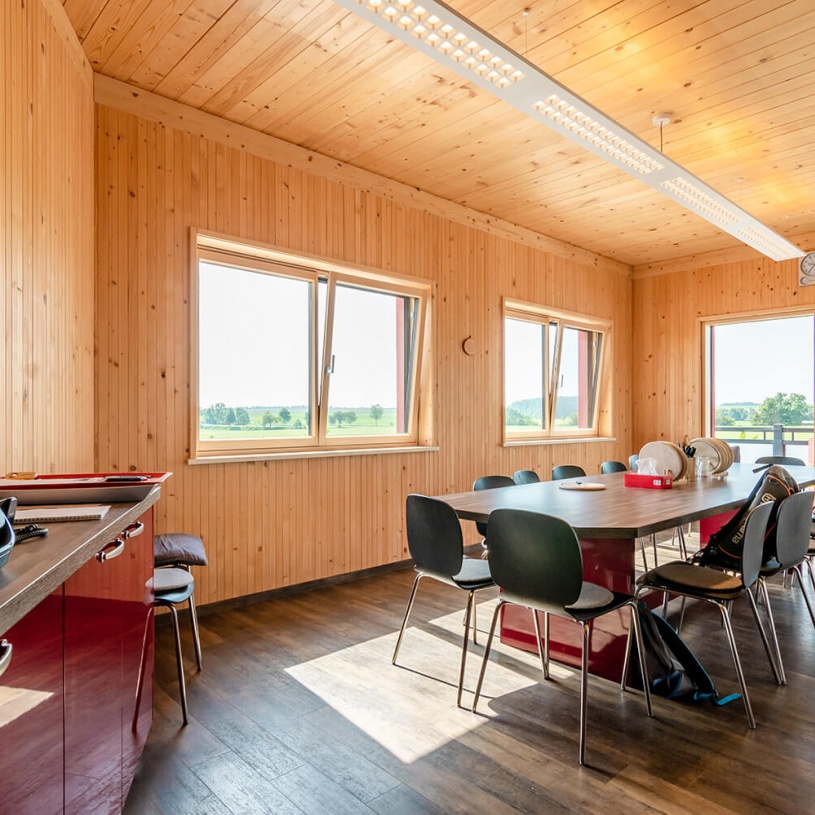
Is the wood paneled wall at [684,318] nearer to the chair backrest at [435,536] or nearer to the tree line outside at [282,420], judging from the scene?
the tree line outside at [282,420]

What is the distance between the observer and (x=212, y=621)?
11.7 feet

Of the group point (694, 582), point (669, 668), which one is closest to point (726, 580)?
point (694, 582)

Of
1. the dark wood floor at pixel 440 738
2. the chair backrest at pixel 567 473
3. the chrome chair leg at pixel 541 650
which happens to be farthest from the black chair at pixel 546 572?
the chair backrest at pixel 567 473

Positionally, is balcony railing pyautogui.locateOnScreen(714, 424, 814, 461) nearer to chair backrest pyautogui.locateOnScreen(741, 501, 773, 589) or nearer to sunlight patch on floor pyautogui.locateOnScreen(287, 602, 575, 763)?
chair backrest pyautogui.locateOnScreen(741, 501, 773, 589)

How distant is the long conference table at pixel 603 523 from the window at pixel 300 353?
159cm

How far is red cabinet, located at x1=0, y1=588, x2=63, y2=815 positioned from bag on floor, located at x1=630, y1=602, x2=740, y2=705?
7.51 ft

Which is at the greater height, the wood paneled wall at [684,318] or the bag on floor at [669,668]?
the wood paneled wall at [684,318]

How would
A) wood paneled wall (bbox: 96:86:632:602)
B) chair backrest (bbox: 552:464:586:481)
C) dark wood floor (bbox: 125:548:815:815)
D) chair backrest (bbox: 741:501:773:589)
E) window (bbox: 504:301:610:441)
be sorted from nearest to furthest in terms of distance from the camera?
dark wood floor (bbox: 125:548:815:815) < chair backrest (bbox: 741:501:773:589) < wood paneled wall (bbox: 96:86:632:602) < chair backrest (bbox: 552:464:586:481) < window (bbox: 504:301:610:441)

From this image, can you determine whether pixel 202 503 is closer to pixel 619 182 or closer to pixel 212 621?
pixel 212 621

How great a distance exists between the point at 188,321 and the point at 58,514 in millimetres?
2349

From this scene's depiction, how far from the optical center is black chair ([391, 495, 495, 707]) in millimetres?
2645

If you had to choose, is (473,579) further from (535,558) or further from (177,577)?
(177,577)

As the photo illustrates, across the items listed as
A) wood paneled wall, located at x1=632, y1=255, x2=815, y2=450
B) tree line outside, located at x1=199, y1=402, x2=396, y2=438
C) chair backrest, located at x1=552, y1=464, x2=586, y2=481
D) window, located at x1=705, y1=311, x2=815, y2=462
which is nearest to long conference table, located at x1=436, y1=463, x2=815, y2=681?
chair backrest, located at x1=552, y1=464, x2=586, y2=481

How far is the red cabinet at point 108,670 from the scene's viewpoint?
4.01ft
